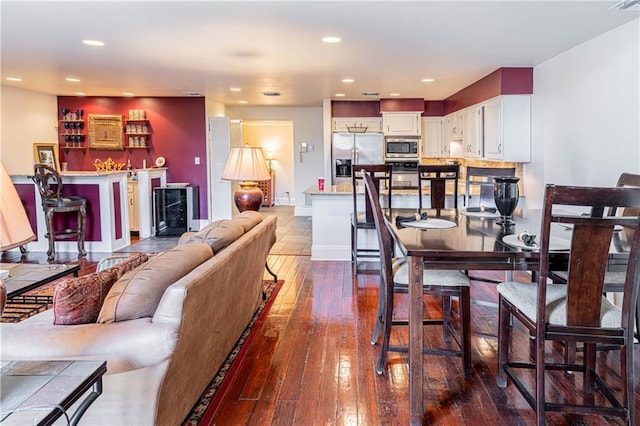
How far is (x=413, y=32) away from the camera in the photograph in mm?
3756

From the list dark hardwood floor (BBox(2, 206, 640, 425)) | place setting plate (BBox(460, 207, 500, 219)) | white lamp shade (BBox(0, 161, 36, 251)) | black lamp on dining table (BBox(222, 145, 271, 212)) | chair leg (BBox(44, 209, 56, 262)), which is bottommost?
dark hardwood floor (BBox(2, 206, 640, 425))

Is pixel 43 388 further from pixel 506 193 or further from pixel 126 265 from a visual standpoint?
pixel 506 193

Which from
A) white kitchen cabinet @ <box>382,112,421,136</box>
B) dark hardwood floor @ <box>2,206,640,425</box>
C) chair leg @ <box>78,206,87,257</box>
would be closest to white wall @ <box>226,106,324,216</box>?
white kitchen cabinet @ <box>382,112,421,136</box>

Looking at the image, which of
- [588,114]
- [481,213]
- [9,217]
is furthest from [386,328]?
[588,114]

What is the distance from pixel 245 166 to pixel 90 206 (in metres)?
2.90

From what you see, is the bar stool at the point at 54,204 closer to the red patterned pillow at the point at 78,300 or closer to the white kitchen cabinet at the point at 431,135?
the red patterned pillow at the point at 78,300

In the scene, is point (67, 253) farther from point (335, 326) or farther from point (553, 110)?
point (553, 110)

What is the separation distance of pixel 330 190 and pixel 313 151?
14.5 ft

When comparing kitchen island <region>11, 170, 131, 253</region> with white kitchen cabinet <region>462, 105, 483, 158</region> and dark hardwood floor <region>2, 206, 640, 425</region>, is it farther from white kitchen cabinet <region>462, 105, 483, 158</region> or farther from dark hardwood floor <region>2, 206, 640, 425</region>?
white kitchen cabinet <region>462, 105, 483, 158</region>

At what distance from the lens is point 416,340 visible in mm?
2191

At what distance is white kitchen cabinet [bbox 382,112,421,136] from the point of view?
330 inches

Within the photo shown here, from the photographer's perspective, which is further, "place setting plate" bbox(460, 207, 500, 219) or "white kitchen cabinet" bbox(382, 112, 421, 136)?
"white kitchen cabinet" bbox(382, 112, 421, 136)

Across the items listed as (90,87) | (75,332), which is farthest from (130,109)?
(75,332)

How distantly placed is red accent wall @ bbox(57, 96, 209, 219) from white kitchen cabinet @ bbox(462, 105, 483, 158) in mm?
4447
